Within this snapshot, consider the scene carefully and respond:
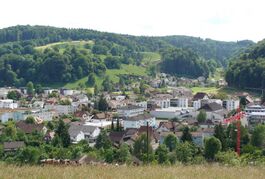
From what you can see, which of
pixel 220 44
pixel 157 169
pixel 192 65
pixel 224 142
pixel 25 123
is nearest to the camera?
pixel 157 169

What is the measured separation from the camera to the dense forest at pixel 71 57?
58062mm

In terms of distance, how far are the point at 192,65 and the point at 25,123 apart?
134 feet

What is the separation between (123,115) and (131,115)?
57 centimetres

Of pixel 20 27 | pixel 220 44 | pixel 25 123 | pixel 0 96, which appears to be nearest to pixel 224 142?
pixel 25 123

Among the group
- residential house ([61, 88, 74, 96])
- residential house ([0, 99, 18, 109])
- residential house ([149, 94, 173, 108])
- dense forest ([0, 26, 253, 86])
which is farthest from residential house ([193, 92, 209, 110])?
dense forest ([0, 26, 253, 86])

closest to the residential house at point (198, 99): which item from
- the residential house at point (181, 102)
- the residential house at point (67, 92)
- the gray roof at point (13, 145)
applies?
the residential house at point (181, 102)

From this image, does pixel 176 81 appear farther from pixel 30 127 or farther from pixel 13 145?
pixel 13 145

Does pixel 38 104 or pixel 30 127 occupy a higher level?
pixel 30 127

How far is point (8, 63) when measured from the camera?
204 feet

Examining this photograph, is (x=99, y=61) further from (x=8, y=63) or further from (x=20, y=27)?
(x=20, y=27)

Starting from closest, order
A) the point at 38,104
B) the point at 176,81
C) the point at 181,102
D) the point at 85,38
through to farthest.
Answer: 1. the point at 38,104
2. the point at 181,102
3. the point at 176,81
4. the point at 85,38

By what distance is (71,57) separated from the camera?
61.0 meters

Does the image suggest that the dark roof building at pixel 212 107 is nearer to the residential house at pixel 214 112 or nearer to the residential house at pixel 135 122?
the residential house at pixel 214 112

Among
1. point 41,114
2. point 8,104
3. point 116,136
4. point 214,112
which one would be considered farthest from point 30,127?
point 8,104
